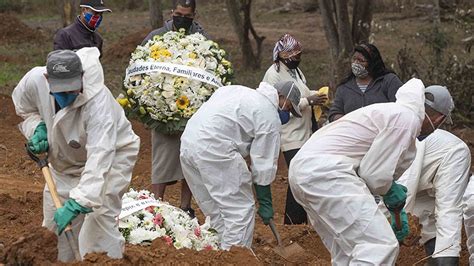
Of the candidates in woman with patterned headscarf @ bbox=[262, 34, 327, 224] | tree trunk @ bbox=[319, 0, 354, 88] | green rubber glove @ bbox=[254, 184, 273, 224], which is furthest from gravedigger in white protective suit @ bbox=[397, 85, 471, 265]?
tree trunk @ bbox=[319, 0, 354, 88]

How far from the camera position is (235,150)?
26.5 ft

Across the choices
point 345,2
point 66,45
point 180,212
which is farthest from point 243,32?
point 180,212

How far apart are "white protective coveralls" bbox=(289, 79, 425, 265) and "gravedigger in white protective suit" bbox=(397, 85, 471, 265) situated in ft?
3.10

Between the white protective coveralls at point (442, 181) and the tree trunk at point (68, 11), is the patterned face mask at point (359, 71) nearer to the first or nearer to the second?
the white protective coveralls at point (442, 181)

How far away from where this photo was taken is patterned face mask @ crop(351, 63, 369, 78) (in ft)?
31.2

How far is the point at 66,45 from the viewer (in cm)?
966

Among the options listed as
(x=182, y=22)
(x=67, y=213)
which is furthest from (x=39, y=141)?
(x=182, y=22)

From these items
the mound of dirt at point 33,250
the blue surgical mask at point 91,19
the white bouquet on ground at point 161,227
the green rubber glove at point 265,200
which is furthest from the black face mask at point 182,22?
the mound of dirt at point 33,250

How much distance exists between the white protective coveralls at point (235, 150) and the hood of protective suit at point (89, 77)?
1.55 meters

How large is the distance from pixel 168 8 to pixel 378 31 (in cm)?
1042

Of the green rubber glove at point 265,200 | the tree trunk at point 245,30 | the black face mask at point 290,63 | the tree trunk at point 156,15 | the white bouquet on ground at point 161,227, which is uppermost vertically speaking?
the black face mask at point 290,63

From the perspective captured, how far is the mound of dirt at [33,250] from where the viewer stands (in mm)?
6098

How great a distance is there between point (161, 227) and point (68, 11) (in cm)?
1260

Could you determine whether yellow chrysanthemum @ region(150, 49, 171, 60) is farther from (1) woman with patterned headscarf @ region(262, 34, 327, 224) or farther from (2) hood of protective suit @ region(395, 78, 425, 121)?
(2) hood of protective suit @ region(395, 78, 425, 121)
